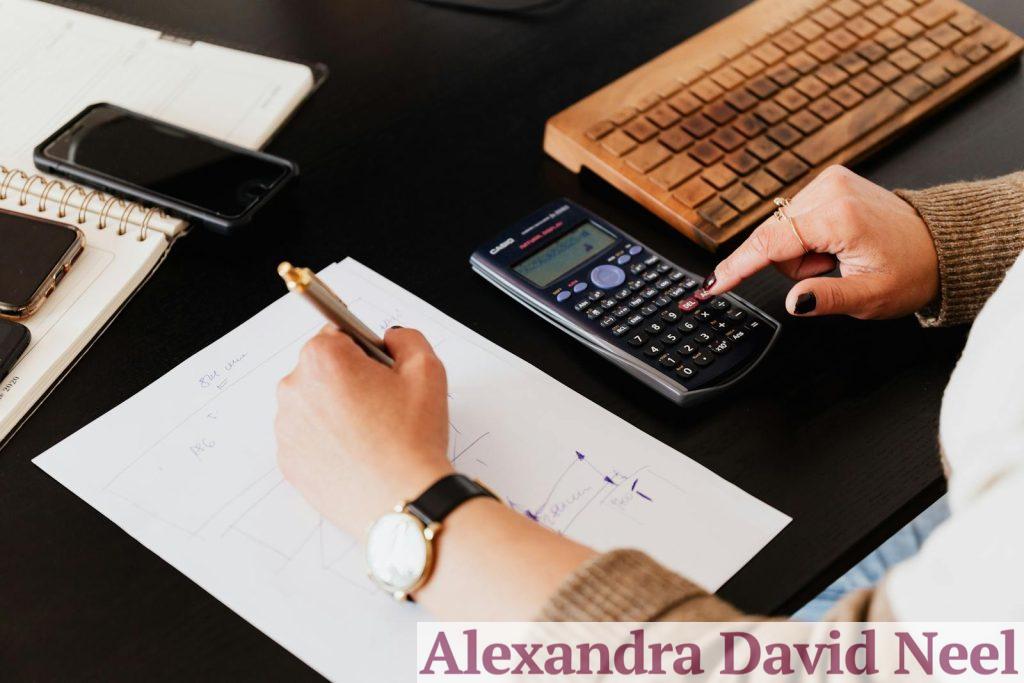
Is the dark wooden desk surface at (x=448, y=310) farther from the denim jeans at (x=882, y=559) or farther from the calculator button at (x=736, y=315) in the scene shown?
the denim jeans at (x=882, y=559)

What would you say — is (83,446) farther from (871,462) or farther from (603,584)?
(871,462)

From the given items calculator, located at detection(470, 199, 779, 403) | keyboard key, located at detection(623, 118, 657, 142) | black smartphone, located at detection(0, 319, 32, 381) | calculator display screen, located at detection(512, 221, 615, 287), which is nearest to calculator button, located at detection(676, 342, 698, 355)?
calculator, located at detection(470, 199, 779, 403)

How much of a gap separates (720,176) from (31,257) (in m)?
0.52

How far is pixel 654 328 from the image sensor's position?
0.65m

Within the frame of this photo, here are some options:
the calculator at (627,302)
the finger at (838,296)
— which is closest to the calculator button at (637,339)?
the calculator at (627,302)

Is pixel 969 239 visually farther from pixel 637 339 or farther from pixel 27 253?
pixel 27 253

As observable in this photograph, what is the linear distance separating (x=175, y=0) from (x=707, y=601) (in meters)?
0.80

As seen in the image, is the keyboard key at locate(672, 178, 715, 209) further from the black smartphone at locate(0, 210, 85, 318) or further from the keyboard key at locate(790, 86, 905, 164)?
the black smartphone at locate(0, 210, 85, 318)

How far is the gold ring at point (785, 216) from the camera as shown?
0.67 meters

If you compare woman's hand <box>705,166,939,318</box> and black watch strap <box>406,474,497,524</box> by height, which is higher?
black watch strap <box>406,474,497,524</box>

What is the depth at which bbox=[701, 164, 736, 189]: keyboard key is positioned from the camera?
738 millimetres

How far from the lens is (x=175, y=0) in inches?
36.9

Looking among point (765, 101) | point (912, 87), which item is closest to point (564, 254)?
point (765, 101)

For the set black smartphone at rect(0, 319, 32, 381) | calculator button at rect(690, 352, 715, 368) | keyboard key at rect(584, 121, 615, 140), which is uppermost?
black smartphone at rect(0, 319, 32, 381)
